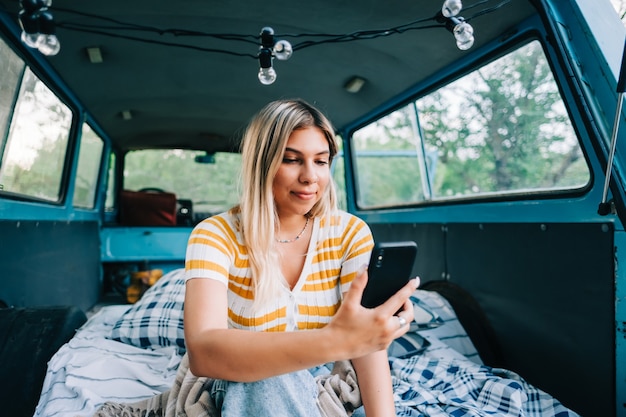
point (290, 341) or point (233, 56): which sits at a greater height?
point (233, 56)

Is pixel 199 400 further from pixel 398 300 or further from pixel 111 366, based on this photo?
pixel 111 366

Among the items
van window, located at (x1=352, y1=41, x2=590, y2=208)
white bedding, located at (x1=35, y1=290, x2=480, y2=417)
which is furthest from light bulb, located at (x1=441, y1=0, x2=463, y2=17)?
white bedding, located at (x1=35, y1=290, x2=480, y2=417)

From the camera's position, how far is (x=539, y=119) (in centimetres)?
228

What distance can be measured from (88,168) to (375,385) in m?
3.91

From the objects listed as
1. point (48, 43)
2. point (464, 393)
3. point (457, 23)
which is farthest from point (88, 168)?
point (464, 393)

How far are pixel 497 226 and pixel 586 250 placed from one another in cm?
57

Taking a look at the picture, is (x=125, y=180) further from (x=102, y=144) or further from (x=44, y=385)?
(x=44, y=385)

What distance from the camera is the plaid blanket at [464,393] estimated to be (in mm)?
1708

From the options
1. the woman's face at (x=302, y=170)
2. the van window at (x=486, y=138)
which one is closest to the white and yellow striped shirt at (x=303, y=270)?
the woman's face at (x=302, y=170)

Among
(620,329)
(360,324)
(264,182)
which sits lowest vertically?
(620,329)

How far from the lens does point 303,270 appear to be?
145 centimetres

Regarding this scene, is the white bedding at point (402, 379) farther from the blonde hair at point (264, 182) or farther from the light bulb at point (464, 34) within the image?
the light bulb at point (464, 34)

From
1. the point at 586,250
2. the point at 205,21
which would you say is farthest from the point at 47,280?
the point at 586,250

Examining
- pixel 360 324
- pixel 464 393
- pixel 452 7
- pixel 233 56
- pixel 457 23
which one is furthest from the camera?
pixel 233 56
